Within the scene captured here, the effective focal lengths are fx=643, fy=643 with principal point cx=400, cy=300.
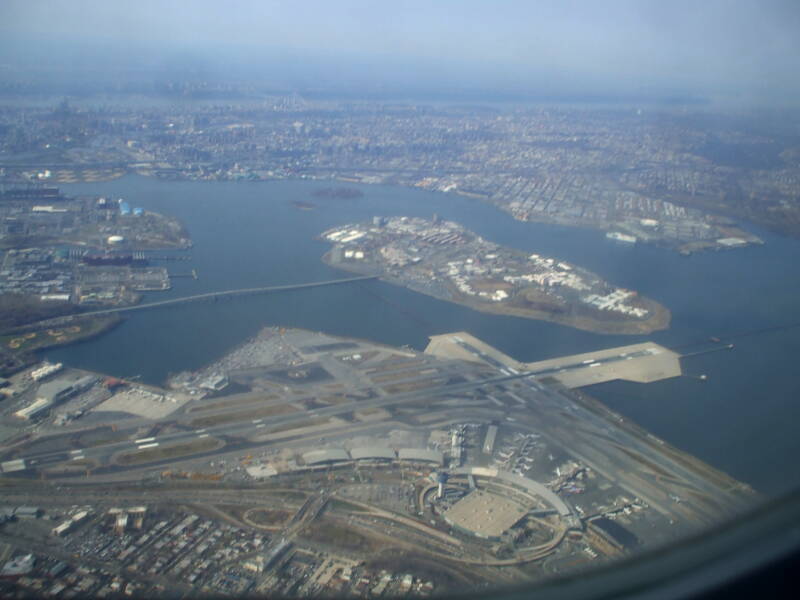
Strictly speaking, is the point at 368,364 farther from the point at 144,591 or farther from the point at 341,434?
the point at 144,591

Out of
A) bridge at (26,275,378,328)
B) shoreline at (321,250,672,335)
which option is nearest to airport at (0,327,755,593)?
shoreline at (321,250,672,335)

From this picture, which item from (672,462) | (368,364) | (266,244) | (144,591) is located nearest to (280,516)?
(144,591)

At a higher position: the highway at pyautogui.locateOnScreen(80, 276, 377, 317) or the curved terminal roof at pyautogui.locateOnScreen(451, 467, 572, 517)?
the highway at pyautogui.locateOnScreen(80, 276, 377, 317)

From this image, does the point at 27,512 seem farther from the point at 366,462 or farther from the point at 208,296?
the point at 208,296

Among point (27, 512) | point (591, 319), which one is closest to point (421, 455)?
point (27, 512)

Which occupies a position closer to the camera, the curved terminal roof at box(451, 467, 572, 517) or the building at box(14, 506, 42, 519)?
the building at box(14, 506, 42, 519)

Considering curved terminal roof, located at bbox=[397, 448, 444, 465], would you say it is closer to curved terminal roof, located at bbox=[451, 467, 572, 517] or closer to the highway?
curved terminal roof, located at bbox=[451, 467, 572, 517]

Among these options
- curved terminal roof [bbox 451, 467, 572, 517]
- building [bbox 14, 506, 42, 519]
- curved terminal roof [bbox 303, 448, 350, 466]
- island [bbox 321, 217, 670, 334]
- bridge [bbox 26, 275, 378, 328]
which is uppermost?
island [bbox 321, 217, 670, 334]
